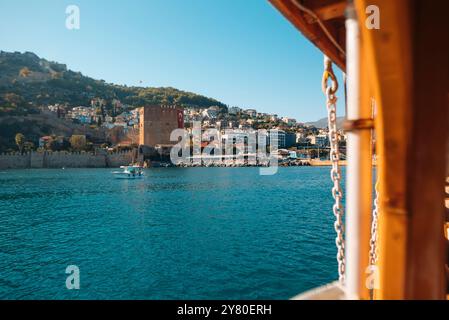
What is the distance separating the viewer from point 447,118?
45.4 inches

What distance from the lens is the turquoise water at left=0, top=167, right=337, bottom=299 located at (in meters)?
9.52

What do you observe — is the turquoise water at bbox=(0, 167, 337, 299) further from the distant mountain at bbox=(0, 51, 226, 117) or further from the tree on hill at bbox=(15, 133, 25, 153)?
the distant mountain at bbox=(0, 51, 226, 117)

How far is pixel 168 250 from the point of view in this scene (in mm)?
13539

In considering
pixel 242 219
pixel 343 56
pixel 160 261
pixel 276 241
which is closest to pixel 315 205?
pixel 242 219

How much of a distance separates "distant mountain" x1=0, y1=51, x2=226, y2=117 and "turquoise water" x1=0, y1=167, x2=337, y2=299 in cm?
8105

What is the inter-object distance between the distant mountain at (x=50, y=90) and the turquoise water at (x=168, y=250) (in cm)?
8105

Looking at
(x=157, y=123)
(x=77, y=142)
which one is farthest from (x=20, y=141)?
(x=157, y=123)

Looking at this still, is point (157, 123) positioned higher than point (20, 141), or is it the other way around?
point (157, 123)

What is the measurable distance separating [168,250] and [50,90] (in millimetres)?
124958

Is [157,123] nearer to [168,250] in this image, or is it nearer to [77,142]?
[77,142]

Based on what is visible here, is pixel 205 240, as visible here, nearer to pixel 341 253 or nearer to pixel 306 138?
pixel 341 253

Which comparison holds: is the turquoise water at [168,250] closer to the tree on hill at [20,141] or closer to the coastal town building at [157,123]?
the coastal town building at [157,123]

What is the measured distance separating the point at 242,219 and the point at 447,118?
18868mm

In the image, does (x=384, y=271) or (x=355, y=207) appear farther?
(x=355, y=207)
